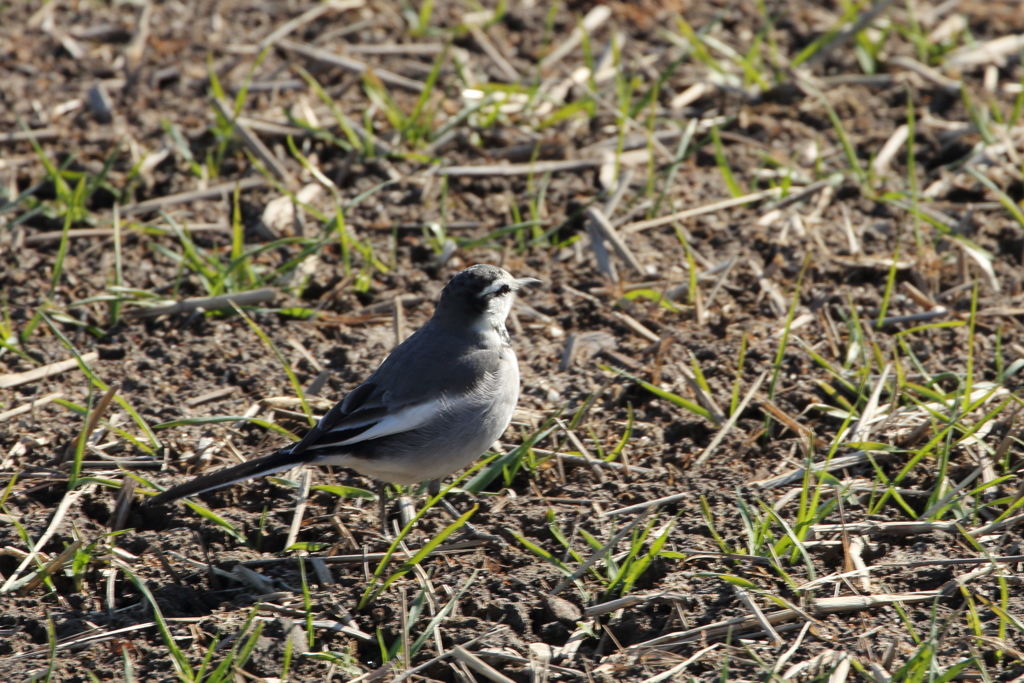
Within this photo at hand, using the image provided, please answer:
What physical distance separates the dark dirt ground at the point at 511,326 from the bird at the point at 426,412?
316 mm

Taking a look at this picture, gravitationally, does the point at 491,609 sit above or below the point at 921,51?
below

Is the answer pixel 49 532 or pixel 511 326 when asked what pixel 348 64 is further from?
pixel 49 532

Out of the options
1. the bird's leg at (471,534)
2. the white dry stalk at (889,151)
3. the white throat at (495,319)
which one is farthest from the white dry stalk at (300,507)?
the white dry stalk at (889,151)

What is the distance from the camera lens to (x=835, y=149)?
689 centimetres

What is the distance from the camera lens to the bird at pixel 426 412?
423 centimetres

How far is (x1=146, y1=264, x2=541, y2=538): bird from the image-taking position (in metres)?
4.23

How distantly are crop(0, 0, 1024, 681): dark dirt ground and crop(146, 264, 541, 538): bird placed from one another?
32 centimetres

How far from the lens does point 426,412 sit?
4.48m

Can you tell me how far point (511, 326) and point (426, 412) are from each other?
1.34 m

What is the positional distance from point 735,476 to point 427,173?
10.1 ft

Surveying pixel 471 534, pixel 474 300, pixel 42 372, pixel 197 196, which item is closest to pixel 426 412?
pixel 471 534

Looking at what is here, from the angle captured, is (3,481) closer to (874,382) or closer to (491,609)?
(491,609)

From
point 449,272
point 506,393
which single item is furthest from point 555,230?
point 506,393

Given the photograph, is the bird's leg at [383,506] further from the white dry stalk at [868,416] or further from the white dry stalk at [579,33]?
the white dry stalk at [579,33]
